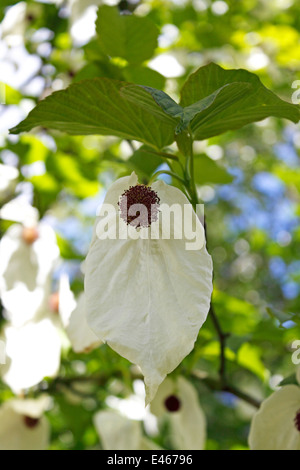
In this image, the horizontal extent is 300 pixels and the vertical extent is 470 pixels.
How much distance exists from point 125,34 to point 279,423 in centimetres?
54

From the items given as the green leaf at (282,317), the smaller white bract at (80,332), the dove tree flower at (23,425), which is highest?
the green leaf at (282,317)

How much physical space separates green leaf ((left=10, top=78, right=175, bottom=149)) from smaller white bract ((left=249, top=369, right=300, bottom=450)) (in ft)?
1.08

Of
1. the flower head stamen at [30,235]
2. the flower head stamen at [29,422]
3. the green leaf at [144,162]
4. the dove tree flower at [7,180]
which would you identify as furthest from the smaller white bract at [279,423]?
the dove tree flower at [7,180]

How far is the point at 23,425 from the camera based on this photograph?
85 cm

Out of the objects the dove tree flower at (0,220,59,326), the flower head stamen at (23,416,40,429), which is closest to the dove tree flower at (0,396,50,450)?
the flower head stamen at (23,416,40,429)

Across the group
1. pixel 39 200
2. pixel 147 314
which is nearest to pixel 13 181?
pixel 39 200

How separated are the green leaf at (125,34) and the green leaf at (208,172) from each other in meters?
0.17

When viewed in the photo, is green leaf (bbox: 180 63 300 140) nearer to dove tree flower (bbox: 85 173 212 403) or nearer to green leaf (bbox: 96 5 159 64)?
dove tree flower (bbox: 85 173 212 403)

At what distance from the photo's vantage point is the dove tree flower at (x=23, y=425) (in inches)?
31.9

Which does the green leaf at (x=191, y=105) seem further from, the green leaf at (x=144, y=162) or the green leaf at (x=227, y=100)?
the green leaf at (x=144, y=162)

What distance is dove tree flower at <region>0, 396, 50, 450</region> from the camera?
0.81m

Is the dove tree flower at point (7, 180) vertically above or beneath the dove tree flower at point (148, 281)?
above

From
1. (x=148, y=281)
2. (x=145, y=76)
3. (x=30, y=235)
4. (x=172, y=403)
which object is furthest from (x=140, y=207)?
(x=30, y=235)

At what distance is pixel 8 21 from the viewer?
4.13 feet
